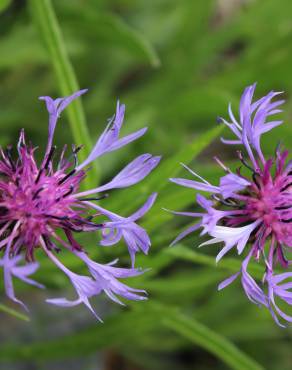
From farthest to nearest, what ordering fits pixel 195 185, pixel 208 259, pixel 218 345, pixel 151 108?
1. pixel 151 108
2. pixel 218 345
3. pixel 208 259
4. pixel 195 185

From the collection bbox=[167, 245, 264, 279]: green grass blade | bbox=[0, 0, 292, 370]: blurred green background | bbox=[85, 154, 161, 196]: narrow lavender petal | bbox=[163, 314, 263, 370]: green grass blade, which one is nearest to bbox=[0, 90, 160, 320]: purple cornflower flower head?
bbox=[85, 154, 161, 196]: narrow lavender petal

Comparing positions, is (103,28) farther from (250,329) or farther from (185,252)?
(250,329)

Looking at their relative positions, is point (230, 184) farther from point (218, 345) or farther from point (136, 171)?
point (218, 345)

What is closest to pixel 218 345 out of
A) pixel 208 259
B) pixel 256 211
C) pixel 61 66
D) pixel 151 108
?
pixel 208 259

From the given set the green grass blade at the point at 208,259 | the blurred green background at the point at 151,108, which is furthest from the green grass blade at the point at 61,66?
the blurred green background at the point at 151,108

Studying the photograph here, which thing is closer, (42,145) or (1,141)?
(1,141)

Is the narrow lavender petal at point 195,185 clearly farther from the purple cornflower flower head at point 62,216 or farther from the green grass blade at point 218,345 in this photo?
the green grass blade at point 218,345

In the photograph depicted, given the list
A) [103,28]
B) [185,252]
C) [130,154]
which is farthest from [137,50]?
[185,252]
